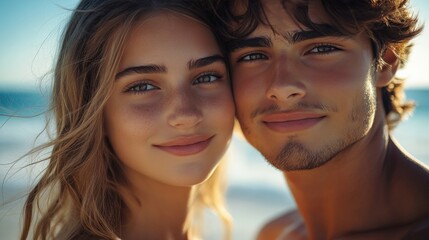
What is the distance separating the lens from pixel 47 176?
324cm

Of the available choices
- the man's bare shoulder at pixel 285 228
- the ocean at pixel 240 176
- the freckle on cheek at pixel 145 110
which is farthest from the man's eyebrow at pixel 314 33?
the man's bare shoulder at pixel 285 228

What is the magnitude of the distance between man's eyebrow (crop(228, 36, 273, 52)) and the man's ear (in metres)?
0.73

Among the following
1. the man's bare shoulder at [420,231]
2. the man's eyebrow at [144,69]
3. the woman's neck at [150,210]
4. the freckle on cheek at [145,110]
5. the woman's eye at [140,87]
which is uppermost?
the man's eyebrow at [144,69]

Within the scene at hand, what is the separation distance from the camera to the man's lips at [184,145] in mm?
3033

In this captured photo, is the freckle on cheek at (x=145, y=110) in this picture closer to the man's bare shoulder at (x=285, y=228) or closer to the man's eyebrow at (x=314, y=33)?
the man's eyebrow at (x=314, y=33)

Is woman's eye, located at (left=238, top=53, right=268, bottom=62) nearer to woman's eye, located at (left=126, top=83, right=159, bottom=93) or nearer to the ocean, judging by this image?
woman's eye, located at (left=126, top=83, right=159, bottom=93)

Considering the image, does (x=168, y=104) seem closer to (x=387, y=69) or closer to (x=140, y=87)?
(x=140, y=87)

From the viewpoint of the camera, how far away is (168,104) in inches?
119

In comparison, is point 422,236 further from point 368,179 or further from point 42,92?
point 42,92

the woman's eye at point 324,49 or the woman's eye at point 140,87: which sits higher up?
the woman's eye at point 324,49

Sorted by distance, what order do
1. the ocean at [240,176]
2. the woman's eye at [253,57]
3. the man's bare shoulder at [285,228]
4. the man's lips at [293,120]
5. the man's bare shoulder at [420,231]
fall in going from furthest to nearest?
the ocean at [240,176]
the man's bare shoulder at [285,228]
the woman's eye at [253,57]
the man's lips at [293,120]
the man's bare shoulder at [420,231]

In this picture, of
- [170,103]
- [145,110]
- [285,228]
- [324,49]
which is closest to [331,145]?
[324,49]

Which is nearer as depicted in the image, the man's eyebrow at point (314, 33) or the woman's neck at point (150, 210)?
the man's eyebrow at point (314, 33)

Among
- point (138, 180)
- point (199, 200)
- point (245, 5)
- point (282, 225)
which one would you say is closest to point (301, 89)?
point (245, 5)
